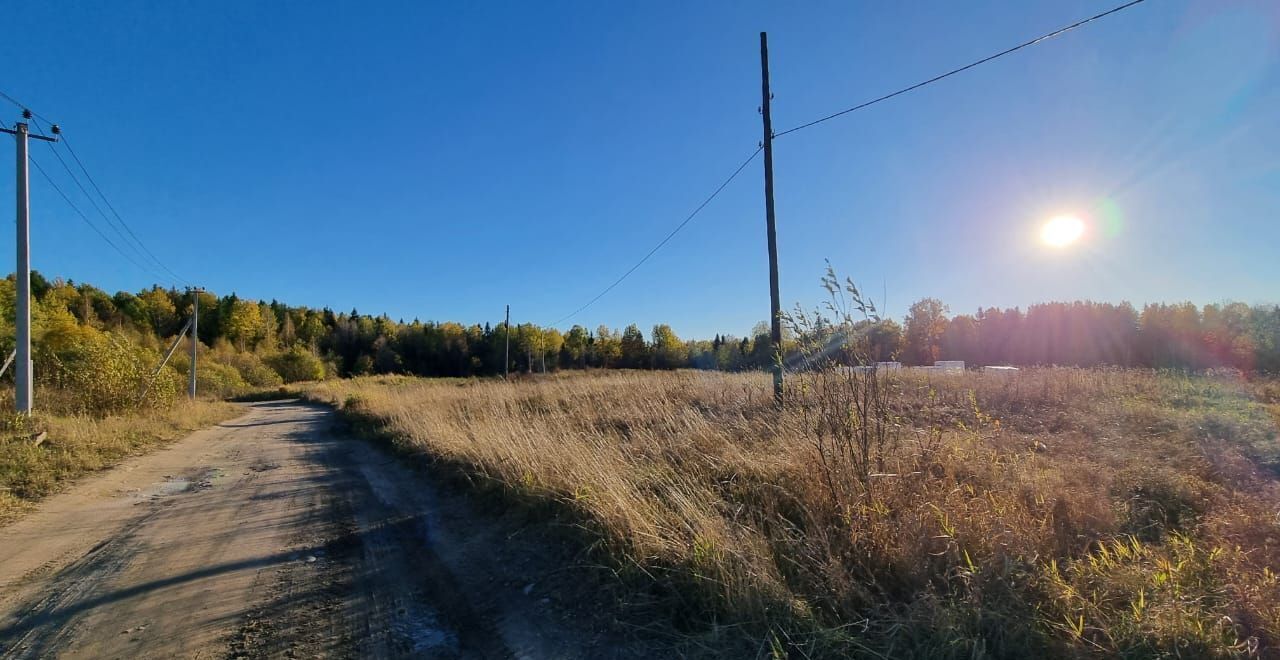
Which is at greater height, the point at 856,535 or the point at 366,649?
the point at 856,535

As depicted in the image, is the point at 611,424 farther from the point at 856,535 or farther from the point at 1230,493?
the point at 1230,493

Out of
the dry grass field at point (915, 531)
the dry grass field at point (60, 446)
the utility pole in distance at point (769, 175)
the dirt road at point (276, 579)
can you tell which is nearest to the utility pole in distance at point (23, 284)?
the dry grass field at point (60, 446)

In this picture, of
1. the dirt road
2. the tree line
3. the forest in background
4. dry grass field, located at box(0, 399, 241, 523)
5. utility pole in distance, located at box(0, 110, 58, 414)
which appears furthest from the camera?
the tree line

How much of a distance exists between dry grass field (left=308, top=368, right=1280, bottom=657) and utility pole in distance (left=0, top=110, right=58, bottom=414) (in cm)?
1259

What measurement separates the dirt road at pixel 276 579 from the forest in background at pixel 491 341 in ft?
10.1

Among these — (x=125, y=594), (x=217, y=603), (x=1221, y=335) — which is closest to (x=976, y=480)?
(x=217, y=603)

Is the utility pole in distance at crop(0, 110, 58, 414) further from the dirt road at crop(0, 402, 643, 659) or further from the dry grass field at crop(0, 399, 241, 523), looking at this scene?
the dirt road at crop(0, 402, 643, 659)

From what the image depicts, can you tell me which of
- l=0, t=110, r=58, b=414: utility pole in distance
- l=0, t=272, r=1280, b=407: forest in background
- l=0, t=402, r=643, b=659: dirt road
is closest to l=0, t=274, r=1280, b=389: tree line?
l=0, t=272, r=1280, b=407: forest in background

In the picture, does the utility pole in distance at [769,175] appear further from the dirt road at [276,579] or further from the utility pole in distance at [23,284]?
the utility pole in distance at [23,284]

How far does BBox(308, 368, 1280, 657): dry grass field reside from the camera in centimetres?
238

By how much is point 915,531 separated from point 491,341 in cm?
8070

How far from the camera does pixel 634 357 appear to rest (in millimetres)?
70500

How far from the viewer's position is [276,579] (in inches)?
158

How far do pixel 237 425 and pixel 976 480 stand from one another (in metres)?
23.6
